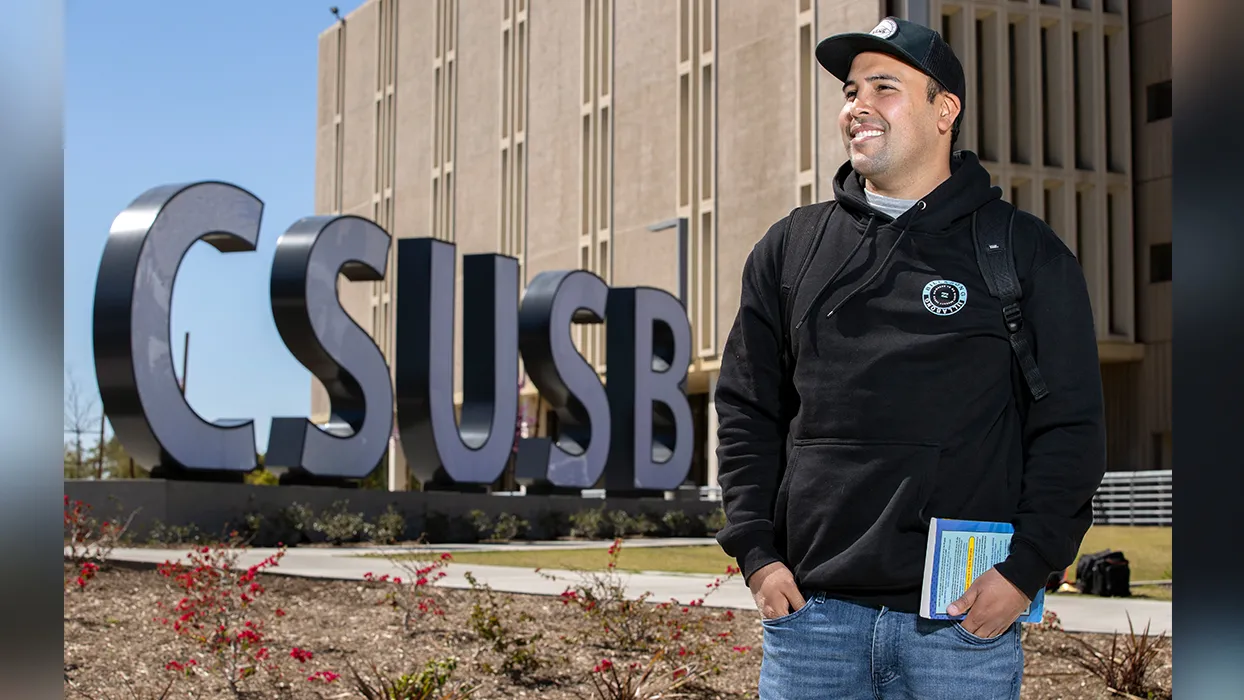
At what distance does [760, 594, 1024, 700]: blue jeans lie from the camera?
2.68 m

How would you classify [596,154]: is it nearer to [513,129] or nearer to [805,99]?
[513,129]

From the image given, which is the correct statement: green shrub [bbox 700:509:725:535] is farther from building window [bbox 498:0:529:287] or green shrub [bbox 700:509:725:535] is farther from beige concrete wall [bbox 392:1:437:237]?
beige concrete wall [bbox 392:1:437:237]

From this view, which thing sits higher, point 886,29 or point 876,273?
point 886,29

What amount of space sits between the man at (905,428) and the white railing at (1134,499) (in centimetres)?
3069

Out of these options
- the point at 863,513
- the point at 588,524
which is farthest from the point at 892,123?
the point at 588,524

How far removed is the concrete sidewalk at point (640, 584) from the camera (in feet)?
30.3

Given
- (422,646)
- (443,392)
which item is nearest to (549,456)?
(443,392)

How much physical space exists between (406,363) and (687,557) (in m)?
7.01

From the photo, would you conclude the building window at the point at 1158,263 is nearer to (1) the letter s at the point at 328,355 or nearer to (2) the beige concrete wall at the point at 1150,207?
(2) the beige concrete wall at the point at 1150,207

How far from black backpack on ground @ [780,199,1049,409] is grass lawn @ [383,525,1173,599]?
10.7 m

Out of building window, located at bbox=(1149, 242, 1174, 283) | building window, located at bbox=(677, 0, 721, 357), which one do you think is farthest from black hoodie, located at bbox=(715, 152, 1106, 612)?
building window, located at bbox=(1149, 242, 1174, 283)

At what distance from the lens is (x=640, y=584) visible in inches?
482

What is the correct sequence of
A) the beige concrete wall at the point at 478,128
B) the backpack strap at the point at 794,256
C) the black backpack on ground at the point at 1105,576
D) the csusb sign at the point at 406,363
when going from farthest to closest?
1. the beige concrete wall at the point at 478,128
2. the csusb sign at the point at 406,363
3. the black backpack on ground at the point at 1105,576
4. the backpack strap at the point at 794,256

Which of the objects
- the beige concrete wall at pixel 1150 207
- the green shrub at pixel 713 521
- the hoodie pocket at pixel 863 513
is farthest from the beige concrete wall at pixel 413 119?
the hoodie pocket at pixel 863 513
